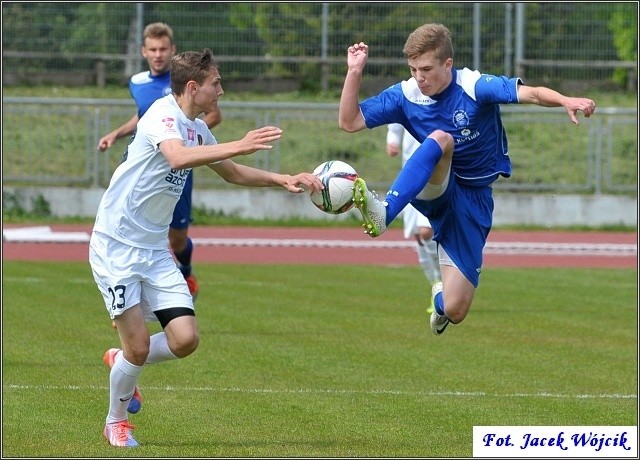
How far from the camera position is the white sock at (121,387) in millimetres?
7406

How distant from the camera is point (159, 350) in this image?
7500 millimetres

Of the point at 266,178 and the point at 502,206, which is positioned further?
the point at 502,206

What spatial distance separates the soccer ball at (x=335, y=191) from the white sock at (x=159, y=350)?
46.8 inches

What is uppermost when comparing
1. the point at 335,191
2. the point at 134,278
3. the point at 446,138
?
the point at 446,138

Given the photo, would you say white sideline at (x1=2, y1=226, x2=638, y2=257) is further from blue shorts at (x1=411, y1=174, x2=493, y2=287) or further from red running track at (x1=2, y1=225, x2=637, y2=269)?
blue shorts at (x1=411, y1=174, x2=493, y2=287)

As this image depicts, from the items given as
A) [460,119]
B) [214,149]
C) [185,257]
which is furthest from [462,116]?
[185,257]

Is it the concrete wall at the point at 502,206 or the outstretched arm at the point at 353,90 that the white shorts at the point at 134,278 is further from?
the concrete wall at the point at 502,206

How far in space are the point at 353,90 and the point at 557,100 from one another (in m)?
1.35

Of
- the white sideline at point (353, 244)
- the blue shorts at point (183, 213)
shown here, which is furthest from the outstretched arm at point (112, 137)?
the white sideline at point (353, 244)

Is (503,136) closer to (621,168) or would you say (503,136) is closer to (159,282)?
(159,282)

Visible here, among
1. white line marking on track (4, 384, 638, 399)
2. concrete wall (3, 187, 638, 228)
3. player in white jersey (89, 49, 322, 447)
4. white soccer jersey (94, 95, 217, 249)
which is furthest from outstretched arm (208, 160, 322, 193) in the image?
concrete wall (3, 187, 638, 228)

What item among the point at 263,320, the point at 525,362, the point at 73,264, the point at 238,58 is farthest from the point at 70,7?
the point at 525,362

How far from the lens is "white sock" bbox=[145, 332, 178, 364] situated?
7473 mm

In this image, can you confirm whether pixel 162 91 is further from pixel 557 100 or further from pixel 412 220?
pixel 557 100
